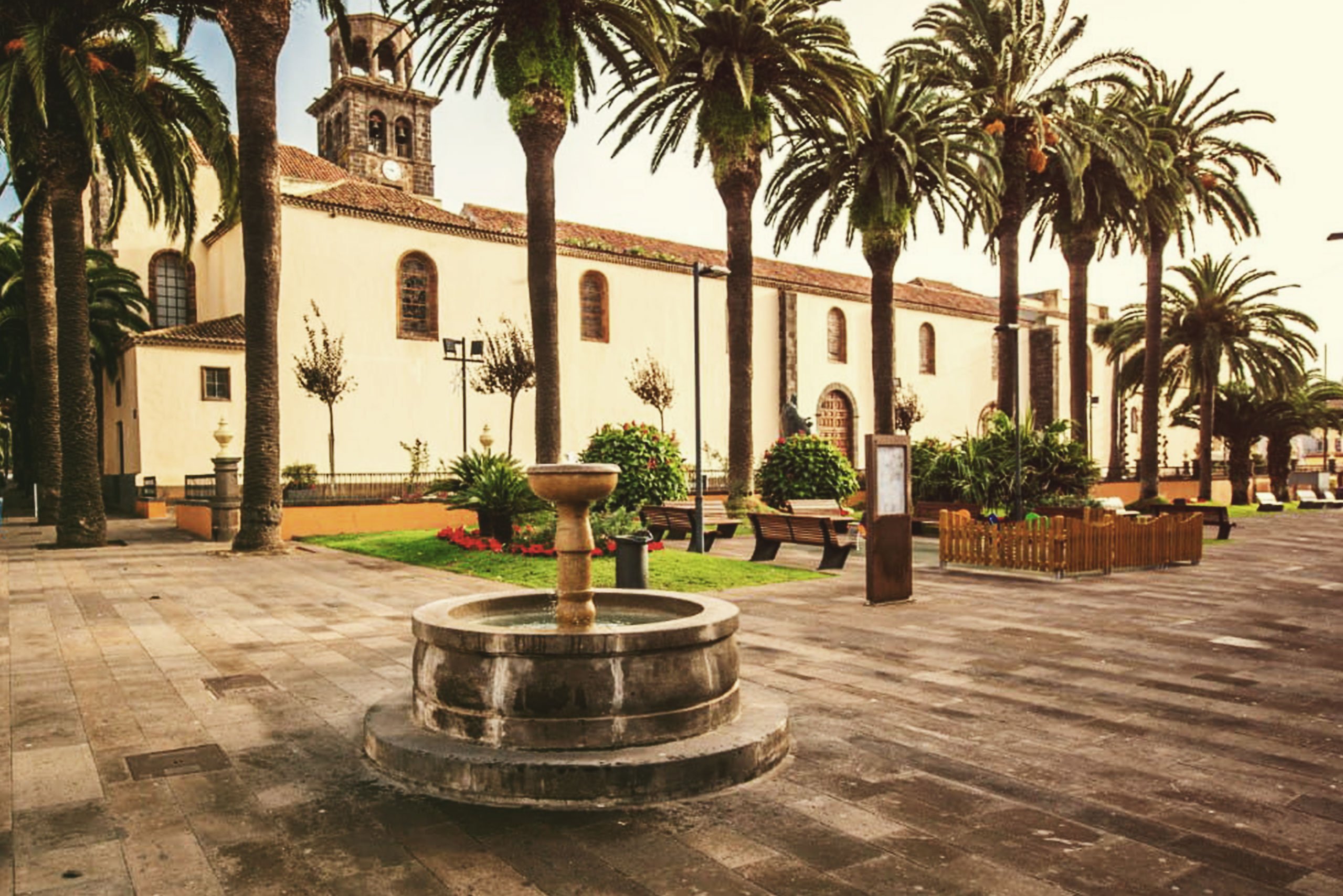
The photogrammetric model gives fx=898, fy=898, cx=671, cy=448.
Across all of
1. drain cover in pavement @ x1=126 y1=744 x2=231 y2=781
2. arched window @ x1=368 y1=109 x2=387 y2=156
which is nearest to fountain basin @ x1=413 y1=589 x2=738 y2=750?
drain cover in pavement @ x1=126 y1=744 x2=231 y2=781

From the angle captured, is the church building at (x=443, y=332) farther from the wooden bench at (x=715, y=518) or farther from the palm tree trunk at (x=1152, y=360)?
the wooden bench at (x=715, y=518)

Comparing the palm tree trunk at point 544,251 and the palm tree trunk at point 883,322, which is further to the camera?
the palm tree trunk at point 883,322

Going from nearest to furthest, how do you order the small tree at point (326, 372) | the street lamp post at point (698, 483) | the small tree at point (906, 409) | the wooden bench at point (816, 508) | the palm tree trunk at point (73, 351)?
the street lamp post at point (698, 483), the palm tree trunk at point (73, 351), the wooden bench at point (816, 508), the small tree at point (326, 372), the small tree at point (906, 409)

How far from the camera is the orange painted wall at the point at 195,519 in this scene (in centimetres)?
2031

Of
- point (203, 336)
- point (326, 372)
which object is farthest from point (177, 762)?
point (203, 336)

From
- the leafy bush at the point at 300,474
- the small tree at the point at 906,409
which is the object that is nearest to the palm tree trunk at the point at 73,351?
the leafy bush at the point at 300,474

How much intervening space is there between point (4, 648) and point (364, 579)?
515 centimetres

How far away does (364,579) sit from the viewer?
13.1 m

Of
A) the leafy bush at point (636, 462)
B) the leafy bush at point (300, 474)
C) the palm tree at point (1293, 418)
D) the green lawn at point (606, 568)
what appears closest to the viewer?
the green lawn at point (606, 568)

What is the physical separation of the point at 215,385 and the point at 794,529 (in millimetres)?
20701

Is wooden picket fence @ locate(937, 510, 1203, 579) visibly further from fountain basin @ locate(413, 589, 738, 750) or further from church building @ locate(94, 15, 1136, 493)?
church building @ locate(94, 15, 1136, 493)

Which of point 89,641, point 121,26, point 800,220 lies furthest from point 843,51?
point 89,641

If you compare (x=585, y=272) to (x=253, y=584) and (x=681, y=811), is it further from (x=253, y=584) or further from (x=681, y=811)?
(x=681, y=811)

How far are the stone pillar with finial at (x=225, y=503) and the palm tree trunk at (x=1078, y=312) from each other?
22.5m
